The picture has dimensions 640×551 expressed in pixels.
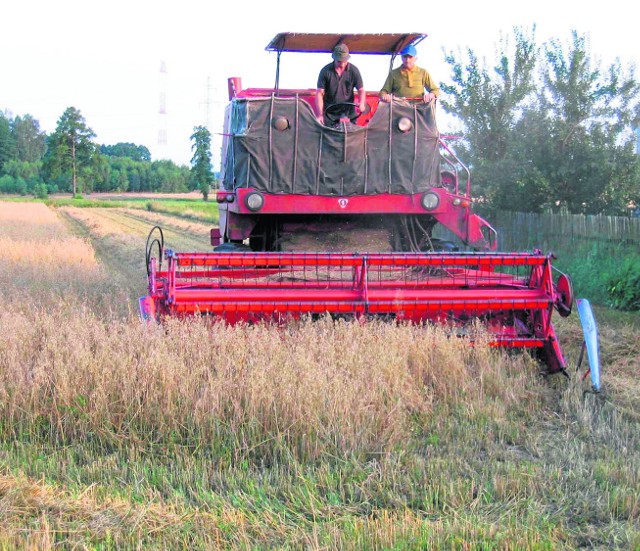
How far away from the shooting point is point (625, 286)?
35.2 ft

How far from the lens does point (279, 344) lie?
18.0 feet

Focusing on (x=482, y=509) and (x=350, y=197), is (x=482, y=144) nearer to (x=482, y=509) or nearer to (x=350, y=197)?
(x=350, y=197)

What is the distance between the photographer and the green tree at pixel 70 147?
263 feet

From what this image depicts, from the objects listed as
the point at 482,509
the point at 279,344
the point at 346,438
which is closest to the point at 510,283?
the point at 279,344

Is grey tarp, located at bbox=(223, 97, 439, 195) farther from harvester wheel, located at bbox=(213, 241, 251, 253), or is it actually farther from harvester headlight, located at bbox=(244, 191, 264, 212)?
harvester wheel, located at bbox=(213, 241, 251, 253)

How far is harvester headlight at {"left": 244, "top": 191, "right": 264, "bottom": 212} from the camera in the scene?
25.3 ft

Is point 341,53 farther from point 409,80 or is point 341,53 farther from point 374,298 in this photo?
point 374,298

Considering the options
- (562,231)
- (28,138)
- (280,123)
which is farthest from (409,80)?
(28,138)

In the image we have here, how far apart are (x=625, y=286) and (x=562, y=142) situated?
430 cm

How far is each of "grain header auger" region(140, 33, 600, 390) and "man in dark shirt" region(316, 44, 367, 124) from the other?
0.26 feet

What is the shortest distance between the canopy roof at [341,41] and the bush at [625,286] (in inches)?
173

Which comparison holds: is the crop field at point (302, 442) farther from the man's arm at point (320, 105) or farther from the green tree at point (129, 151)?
the green tree at point (129, 151)

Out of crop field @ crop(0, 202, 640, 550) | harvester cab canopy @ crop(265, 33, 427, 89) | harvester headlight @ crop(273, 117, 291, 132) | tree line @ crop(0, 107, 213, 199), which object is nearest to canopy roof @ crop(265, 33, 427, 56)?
harvester cab canopy @ crop(265, 33, 427, 89)

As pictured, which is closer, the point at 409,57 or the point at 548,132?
the point at 409,57
